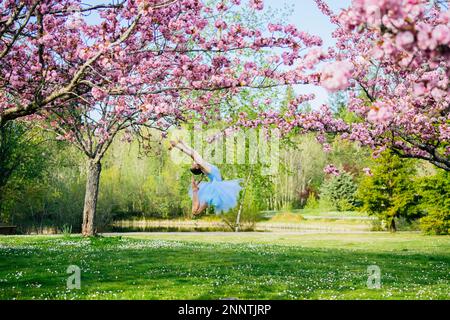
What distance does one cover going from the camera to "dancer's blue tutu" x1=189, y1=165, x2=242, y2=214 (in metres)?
14.7

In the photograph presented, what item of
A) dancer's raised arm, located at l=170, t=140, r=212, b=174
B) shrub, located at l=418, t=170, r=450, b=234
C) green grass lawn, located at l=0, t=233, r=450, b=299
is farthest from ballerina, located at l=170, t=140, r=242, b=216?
shrub, located at l=418, t=170, r=450, b=234

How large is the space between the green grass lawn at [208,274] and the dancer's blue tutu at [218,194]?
Answer: 170 centimetres

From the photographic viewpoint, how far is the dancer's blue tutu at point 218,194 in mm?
14742

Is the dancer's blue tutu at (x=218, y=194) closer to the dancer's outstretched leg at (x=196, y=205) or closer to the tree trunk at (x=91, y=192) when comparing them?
the dancer's outstretched leg at (x=196, y=205)

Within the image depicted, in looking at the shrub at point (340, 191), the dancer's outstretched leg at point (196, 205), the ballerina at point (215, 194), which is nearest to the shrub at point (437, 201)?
the shrub at point (340, 191)

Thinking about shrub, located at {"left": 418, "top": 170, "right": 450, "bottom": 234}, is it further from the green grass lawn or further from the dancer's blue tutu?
the dancer's blue tutu

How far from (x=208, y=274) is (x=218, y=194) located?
3364 mm

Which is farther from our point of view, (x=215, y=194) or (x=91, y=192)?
(x=91, y=192)

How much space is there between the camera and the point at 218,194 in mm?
14938

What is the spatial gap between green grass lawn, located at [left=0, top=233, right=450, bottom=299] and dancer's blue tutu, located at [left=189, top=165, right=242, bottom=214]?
1.70 metres

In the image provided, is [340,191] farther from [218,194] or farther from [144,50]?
[144,50]

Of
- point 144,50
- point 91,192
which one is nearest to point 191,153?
point 144,50
